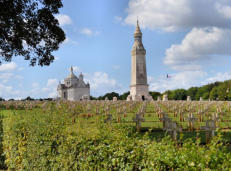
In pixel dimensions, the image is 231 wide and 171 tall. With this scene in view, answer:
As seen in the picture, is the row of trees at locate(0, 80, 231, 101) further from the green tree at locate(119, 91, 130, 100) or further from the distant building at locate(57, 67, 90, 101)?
the distant building at locate(57, 67, 90, 101)

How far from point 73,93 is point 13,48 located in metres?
84.8

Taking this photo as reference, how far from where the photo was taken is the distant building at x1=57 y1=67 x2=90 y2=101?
10162cm

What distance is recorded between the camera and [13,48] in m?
17.4

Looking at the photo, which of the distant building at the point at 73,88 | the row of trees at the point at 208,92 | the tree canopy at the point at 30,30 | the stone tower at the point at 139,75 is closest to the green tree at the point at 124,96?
the distant building at the point at 73,88

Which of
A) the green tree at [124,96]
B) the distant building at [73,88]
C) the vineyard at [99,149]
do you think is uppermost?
the distant building at [73,88]

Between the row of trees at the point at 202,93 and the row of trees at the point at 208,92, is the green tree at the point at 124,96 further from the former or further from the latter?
the row of trees at the point at 208,92

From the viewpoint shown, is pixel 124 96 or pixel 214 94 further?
pixel 124 96

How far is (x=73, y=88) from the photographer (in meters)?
102

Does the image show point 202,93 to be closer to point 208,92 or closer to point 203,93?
point 203,93

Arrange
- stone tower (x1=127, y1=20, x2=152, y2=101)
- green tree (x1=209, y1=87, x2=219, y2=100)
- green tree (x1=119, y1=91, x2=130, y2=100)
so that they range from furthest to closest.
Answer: green tree (x1=119, y1=91, x2=130, y2=100) < green tree (x1=209, y1=87, x2=219, y2=100) < stone tower (x1=127, y1=20, x2=152, y2=101)

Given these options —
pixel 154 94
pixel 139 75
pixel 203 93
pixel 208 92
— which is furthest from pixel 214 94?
pixel 139 75

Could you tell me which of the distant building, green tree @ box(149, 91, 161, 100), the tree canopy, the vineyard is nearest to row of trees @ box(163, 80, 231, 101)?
green tree @ box(149, 91, 161, 100)

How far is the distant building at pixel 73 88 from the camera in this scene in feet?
333

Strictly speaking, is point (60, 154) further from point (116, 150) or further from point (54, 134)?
point (116, 150)
